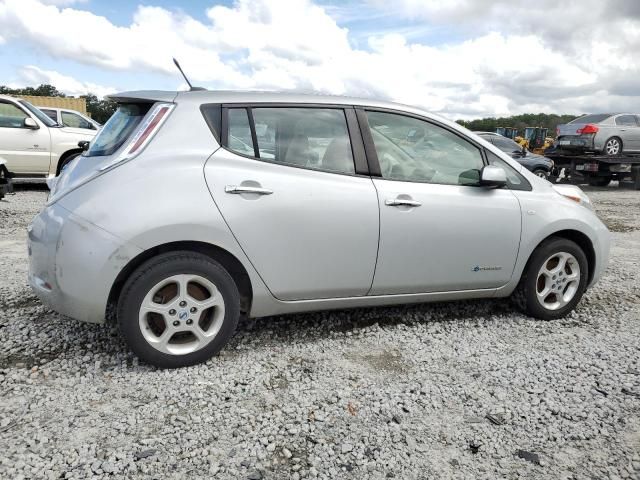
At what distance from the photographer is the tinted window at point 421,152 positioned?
3.52m

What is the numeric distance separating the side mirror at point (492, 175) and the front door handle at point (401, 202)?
54 cm

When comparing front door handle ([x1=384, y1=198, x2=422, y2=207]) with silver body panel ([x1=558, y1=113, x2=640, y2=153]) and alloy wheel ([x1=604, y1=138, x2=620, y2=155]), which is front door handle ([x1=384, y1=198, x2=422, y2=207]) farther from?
alloy wheel ([x1=604, y1=138, x2=620, y2=155])

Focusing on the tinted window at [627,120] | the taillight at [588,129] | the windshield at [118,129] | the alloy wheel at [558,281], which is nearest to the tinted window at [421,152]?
the alloy wheel at [558,281]

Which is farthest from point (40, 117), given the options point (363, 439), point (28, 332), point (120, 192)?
point (363, 439)

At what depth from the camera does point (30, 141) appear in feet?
33.1

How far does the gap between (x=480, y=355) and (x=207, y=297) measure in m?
1.81

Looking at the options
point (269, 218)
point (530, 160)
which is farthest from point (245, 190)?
point (530, 160)

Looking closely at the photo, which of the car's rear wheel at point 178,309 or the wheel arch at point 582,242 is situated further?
the wheel arch at point 582,242

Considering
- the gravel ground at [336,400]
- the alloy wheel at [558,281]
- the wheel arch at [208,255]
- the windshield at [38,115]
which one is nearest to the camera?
the gravel ground at [336,400]

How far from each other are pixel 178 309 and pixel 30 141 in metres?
8.93

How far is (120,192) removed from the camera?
2838mm

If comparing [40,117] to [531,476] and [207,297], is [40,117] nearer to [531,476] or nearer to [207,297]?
[207,297]

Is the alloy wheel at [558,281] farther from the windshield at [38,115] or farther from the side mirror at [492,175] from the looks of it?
the windshield at [38,115]

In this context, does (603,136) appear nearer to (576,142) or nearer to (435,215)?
(576,142)
